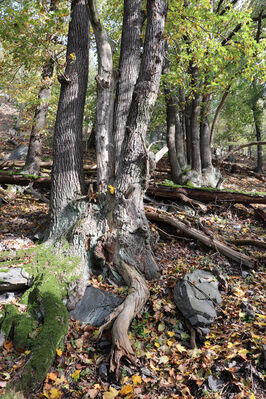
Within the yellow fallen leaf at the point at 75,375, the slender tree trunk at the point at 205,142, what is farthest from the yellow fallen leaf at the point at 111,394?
the slender tree trunk at the point at 205,142

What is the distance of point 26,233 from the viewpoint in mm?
5852

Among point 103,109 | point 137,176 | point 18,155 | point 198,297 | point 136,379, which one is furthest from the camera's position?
point 18,155

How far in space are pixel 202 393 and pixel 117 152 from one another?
13.6ft

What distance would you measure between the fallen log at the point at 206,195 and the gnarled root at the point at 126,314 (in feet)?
11.3

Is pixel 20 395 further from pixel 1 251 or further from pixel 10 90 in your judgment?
pixel 10 90

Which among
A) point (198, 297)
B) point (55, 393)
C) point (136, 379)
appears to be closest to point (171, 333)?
point (198, 297)

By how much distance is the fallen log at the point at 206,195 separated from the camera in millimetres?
6875

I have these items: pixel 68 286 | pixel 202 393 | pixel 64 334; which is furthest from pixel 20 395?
pixel 202 393

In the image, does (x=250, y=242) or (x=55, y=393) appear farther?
(x=250, y=242)

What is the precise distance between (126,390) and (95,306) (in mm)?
1380

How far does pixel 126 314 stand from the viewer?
339cm

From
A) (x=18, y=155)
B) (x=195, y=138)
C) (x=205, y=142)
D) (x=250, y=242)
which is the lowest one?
(x=250, y=242)

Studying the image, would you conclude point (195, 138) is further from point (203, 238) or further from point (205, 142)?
point (203, 238)

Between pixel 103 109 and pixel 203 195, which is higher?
pixel 103 109
